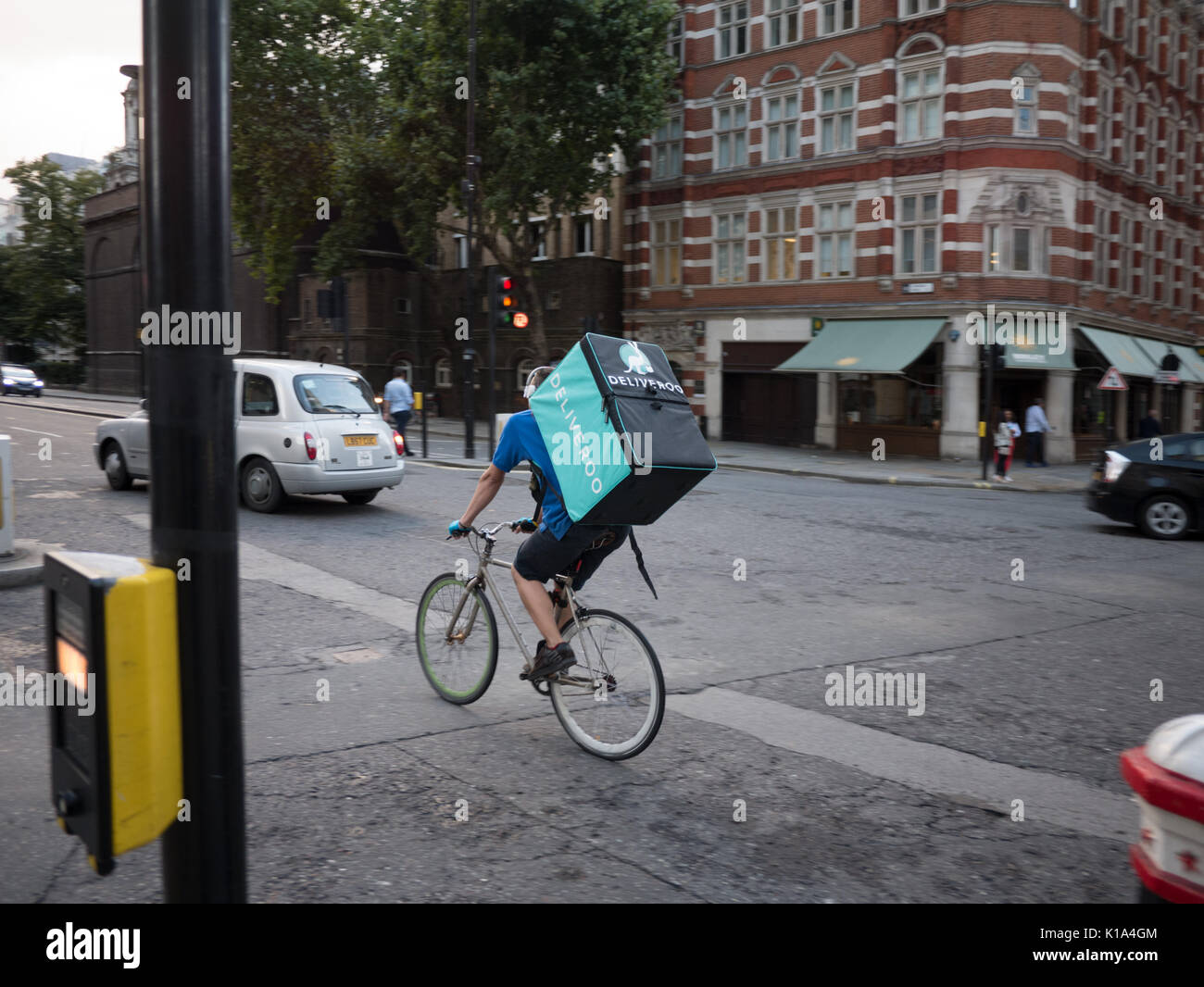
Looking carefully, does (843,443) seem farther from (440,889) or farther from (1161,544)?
(440,889)

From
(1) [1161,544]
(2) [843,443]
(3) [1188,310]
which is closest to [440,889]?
(1) [1161,544]

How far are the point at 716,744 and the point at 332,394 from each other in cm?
927

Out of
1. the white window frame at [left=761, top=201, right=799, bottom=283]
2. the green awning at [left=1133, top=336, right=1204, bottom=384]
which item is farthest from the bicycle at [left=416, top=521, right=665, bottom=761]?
the green awning at [left=1133, top=336, right=1204, bottom=384]

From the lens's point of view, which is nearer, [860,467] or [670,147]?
[860,467]

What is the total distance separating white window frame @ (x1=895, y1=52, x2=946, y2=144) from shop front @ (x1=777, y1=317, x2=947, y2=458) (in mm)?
4858

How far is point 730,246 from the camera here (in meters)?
32.8

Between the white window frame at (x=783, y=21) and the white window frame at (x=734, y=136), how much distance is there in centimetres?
191

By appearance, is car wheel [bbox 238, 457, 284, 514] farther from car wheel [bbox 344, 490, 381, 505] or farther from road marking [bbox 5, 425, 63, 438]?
road marking [bbox 5, 425, 63, 438]

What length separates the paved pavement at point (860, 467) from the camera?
22156 mm

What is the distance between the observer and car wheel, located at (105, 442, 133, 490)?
46.8 feet

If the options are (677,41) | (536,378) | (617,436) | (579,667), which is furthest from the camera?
(677,41)

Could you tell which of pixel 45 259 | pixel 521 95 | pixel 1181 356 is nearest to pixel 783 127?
pixel 521 95

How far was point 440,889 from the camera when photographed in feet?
11.5

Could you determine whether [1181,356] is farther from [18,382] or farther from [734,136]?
[18,382]
